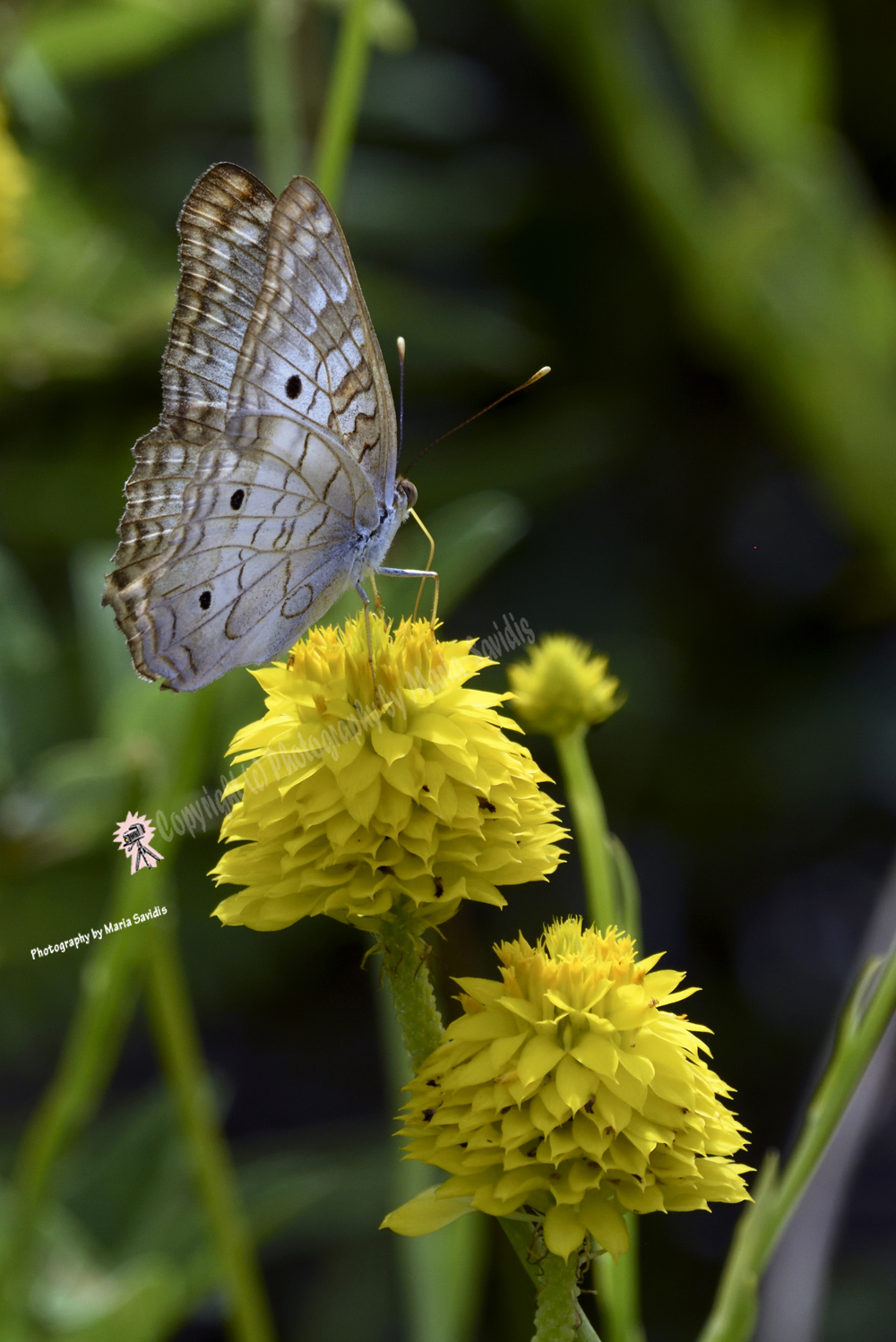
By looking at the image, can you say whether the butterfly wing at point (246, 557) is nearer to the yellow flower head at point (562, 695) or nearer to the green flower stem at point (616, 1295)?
the yellow flower head at point (562, 695)

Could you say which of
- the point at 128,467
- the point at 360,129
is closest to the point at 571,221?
the point at 360,129

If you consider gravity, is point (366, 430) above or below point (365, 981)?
above

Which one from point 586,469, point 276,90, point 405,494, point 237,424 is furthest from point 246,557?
point 586,469

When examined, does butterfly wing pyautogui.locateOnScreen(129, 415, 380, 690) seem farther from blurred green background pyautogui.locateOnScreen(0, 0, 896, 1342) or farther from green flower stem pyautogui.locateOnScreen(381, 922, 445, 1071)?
blurred green background pyautogui.locateOnScreen(0, 0, 896, 1342)

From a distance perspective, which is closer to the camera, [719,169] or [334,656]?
[334,656]

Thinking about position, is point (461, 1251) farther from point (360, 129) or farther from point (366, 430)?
point (360, 129)

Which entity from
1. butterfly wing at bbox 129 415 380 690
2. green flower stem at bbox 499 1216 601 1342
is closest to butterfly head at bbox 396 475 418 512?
butterfly wing at bbox 129 415 380 690
